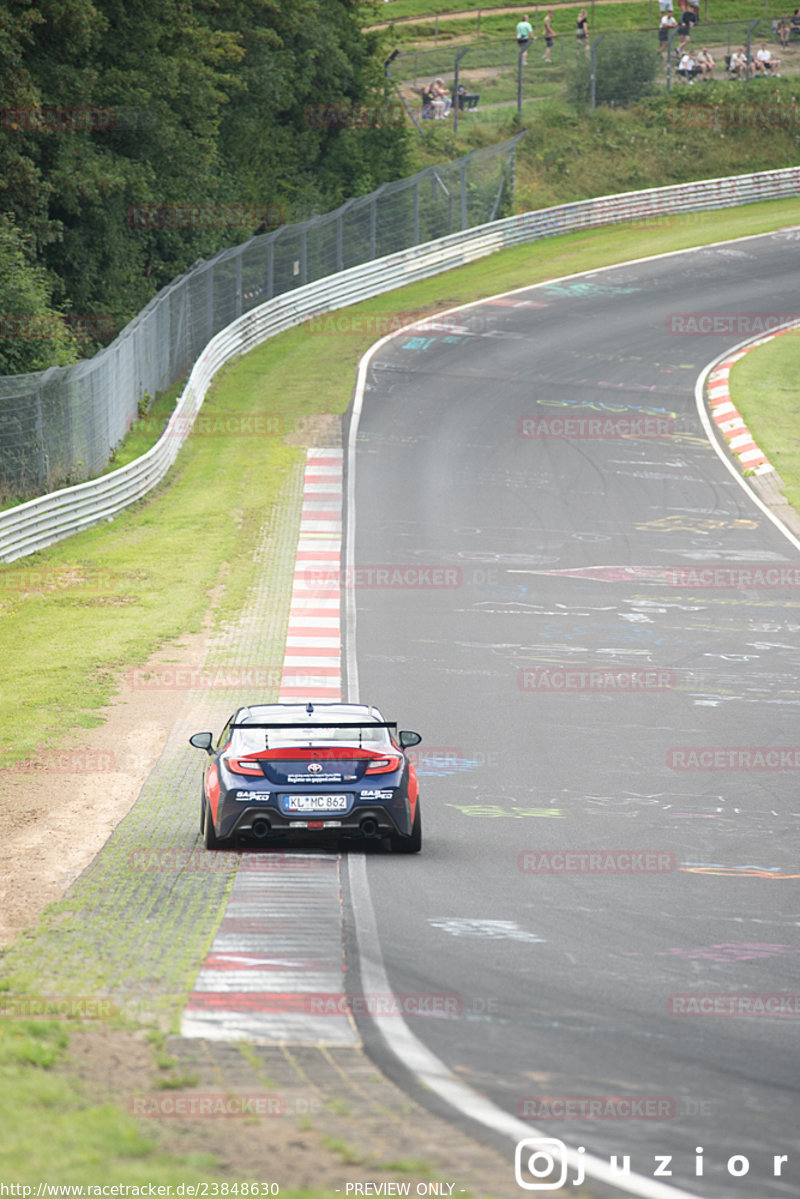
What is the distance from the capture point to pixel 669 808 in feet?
40.2

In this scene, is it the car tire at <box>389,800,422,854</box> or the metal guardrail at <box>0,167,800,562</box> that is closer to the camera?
the car tire at <box>389,800,422,854</box>

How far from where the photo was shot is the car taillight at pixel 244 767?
10469 millimetres

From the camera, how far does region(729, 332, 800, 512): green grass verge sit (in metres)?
30.5

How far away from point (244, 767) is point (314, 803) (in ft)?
1.99

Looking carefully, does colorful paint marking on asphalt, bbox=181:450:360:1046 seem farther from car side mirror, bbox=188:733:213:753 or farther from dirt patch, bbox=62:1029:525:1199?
car side mirror, bbox=188:733:213:753

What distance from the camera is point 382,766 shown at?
34.7ft

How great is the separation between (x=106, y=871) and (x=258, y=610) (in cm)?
1120

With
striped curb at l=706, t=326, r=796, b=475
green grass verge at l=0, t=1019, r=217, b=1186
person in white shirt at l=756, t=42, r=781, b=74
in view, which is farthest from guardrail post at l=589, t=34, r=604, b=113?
green grass verge at l=0, t=1019, r=217, b=1186

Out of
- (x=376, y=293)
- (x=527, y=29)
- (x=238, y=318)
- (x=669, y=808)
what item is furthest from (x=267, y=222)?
(x=669, y=808)

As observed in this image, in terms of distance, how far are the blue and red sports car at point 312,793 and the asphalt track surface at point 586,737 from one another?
0.42 m

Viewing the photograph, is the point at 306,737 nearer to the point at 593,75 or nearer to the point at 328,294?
the point at 328,294

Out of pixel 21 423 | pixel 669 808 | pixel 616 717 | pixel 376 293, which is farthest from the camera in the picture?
pixel 376 293

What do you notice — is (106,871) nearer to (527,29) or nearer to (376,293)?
(376,293)

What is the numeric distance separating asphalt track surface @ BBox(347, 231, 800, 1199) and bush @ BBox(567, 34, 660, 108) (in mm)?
24741
